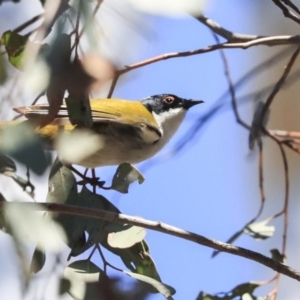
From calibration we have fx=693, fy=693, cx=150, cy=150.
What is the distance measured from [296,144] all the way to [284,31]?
2923 mm

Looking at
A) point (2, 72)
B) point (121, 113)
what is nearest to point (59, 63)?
point (2, 72)

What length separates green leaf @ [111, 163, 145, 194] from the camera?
4.54ft

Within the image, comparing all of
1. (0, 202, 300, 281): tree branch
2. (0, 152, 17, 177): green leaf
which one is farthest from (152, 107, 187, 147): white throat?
(0, 152, 17, 177): green leaf

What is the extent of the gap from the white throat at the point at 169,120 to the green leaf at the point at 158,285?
42.5 inches

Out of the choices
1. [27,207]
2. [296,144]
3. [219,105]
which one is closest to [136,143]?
[219,105]

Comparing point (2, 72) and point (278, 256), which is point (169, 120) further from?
point (2, 72)

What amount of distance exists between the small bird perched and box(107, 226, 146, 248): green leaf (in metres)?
0.28

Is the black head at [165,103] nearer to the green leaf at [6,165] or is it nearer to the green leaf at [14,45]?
the green leaf at [14,45]

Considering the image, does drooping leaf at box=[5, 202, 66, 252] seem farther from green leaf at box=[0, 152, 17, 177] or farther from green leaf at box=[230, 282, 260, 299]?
green leaf at box=[230, 282, 260, 299]

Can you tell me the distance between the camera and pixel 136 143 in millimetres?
2072

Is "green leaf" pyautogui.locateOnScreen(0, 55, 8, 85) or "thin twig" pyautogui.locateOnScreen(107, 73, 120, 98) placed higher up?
"thin twig" pyautogui.locateOnScreen(107, 73, 120, 98)

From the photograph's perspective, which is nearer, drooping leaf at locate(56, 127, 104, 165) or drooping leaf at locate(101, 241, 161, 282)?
drooping leaf at locate(56, 127, 104, 165)

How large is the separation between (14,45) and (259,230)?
93cm

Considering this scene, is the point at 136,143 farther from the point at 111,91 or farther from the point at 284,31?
the point at 284,31
